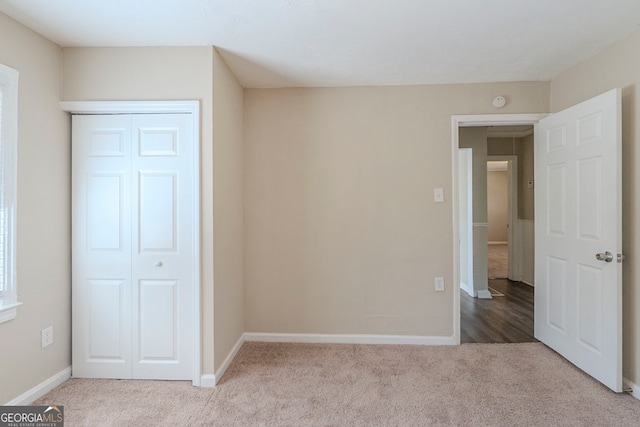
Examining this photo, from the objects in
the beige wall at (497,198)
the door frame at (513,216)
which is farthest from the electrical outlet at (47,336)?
the beige wall at (497,198)

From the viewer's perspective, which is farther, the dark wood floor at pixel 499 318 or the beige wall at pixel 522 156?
the beige wall at pixel 522 156

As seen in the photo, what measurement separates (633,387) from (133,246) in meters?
3.61

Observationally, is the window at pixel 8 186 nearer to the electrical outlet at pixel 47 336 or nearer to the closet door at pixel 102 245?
the electrical outlet at pixel 47 336

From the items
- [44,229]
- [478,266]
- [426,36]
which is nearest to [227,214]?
[44,229]

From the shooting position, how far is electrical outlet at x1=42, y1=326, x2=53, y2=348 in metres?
2.16

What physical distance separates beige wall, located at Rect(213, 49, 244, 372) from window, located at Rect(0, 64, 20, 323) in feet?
3.83

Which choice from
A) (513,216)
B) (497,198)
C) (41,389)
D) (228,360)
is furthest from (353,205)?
(497,198)

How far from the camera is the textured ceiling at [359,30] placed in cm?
185

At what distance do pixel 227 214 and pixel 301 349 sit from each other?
139cm

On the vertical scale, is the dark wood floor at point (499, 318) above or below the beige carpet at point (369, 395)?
above

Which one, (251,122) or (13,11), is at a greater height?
(13,11)

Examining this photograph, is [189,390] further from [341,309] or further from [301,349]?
[341,309]

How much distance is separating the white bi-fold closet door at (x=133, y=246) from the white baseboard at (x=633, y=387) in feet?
10.0

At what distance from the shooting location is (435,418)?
1.92 metres
